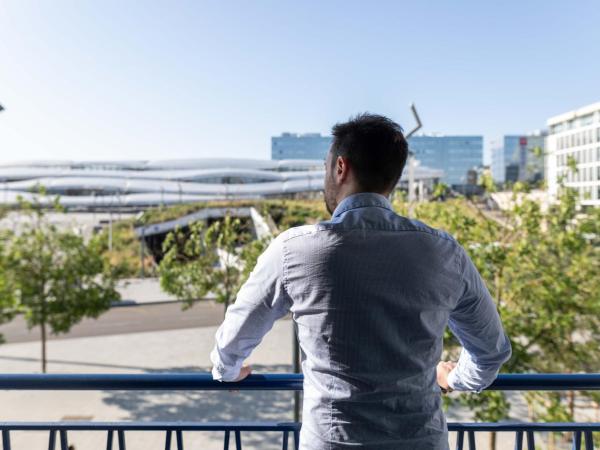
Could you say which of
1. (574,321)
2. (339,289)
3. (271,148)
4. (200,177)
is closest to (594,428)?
(339,289)

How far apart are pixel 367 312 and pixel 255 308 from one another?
28 cm

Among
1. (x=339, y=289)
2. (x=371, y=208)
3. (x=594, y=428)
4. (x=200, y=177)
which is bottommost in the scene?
(x=594, y=428)

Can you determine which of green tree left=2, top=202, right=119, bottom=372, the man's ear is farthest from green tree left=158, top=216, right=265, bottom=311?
the man's ear

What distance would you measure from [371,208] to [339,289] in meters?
0.21

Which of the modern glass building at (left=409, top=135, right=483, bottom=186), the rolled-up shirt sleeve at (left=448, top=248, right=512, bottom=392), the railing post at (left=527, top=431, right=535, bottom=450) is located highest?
the modern glass building at (left=409, top=135, right=483, bottom=186)

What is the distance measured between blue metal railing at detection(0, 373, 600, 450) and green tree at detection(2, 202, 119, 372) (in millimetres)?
10844

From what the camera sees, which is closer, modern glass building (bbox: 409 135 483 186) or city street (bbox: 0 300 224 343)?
city street (bbox: 0 300 224 343)

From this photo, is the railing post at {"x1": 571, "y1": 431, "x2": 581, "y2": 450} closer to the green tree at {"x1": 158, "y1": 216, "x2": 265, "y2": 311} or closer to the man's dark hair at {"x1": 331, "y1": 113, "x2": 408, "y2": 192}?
the man's dark hair at {"x1": 331, "y1": 113, "x2": 408, "y2": 192}

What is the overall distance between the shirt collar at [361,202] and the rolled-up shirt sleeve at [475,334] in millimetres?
227

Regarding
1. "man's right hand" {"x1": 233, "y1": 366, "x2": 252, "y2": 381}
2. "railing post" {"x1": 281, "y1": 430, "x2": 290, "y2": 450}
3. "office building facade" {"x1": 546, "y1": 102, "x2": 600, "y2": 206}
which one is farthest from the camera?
"office building facade" {"x1": 546, "y1": 102, "x2": 600, "y2": 206}

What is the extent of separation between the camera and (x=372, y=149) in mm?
1154

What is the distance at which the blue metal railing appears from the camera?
5.84 feet

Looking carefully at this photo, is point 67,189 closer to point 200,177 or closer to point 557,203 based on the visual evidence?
point 200,177

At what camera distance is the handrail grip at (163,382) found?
70.6 inches
